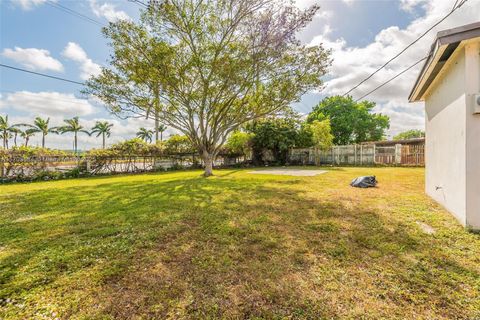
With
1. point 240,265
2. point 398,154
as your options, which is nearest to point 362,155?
point 398,154

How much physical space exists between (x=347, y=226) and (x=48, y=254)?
4.42 m

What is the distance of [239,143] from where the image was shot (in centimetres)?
1944

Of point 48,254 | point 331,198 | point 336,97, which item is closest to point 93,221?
point 48,254

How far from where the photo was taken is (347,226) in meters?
3.65

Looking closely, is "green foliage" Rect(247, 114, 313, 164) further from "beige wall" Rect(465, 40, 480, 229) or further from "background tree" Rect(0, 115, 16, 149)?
"background tree" Rect(0, 115, 16, 149)

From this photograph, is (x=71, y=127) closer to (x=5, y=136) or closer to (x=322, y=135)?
(x=5, y=136)

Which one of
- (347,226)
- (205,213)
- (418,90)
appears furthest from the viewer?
(418,90)

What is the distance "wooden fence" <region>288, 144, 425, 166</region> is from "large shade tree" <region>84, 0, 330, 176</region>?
11.2m

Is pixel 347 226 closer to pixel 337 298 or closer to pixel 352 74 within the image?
pixel 337 298

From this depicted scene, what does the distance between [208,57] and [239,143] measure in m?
10.1

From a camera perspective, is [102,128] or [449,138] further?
[102,128]

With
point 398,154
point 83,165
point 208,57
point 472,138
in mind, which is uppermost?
point 208,57

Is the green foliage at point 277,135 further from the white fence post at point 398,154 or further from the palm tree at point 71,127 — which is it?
the palm tree at point 71,127

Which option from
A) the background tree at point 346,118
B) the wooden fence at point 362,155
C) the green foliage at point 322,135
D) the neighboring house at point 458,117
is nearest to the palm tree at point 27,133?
the wooden fence at point 362,155
